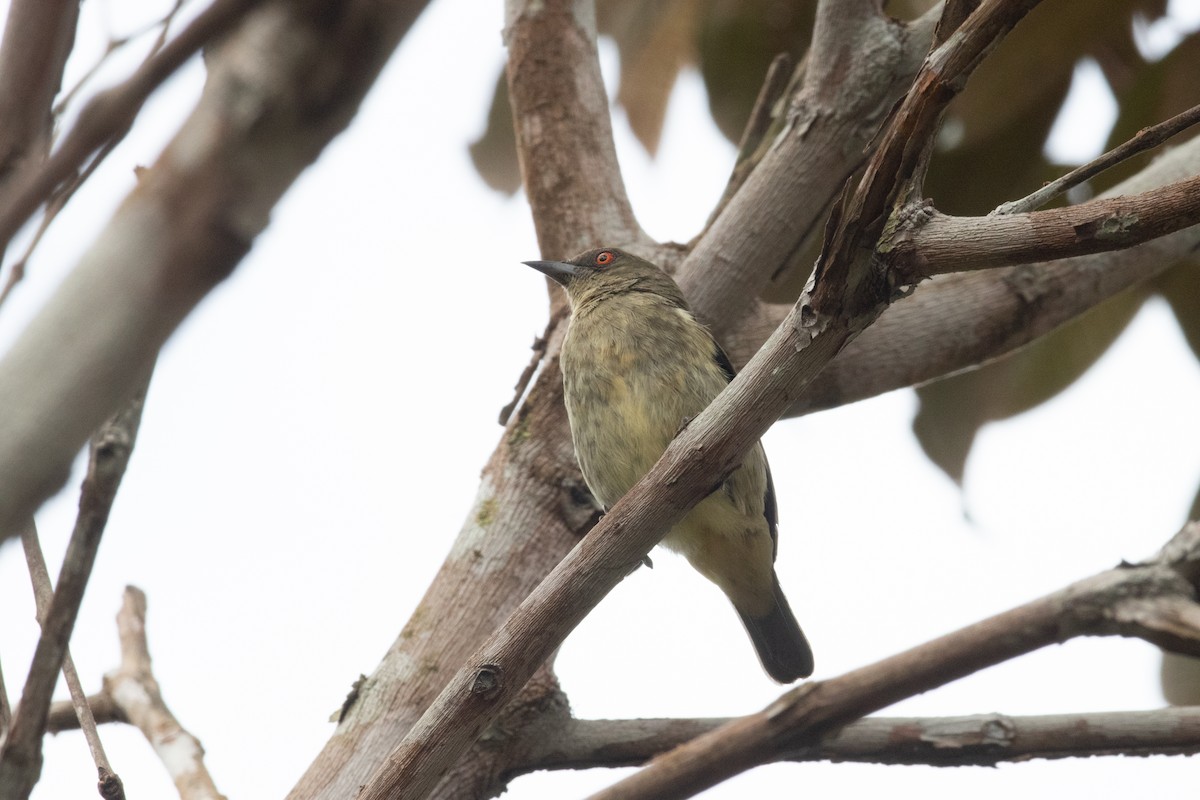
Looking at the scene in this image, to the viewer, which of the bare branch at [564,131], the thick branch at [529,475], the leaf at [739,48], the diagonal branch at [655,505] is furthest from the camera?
the leaf at [739,48]

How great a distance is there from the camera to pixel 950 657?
2.39 m

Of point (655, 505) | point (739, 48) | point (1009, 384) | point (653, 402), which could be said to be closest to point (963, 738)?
point (655, 505)

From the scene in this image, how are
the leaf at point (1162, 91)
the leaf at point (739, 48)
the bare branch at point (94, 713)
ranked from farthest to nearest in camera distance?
the leaf at point (739, 48) < the leaf at point (1162, 91) < the bare branch at point (94, 713)

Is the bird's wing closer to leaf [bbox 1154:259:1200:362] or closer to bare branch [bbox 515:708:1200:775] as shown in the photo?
bare branch [bbox 515:708:1200:775]

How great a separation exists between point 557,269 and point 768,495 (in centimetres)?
124

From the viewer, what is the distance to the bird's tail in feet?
15.7

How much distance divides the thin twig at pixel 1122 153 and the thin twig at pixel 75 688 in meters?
1.68

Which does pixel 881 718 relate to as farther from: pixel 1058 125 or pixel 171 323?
pixel 1058 125

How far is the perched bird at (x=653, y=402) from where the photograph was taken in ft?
13.6

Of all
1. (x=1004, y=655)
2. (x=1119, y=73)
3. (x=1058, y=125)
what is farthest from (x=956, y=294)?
(x=1004, y=655)

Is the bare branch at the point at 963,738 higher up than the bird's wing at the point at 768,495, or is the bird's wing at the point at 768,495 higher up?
the bird's wing at the point at 768,495

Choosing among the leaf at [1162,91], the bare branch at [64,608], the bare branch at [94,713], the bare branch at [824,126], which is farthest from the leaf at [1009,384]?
the bare branch at [64,608]

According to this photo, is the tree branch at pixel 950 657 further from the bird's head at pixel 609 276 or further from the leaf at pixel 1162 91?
the leaf at pixel 1162 91

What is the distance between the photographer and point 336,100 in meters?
0.97
